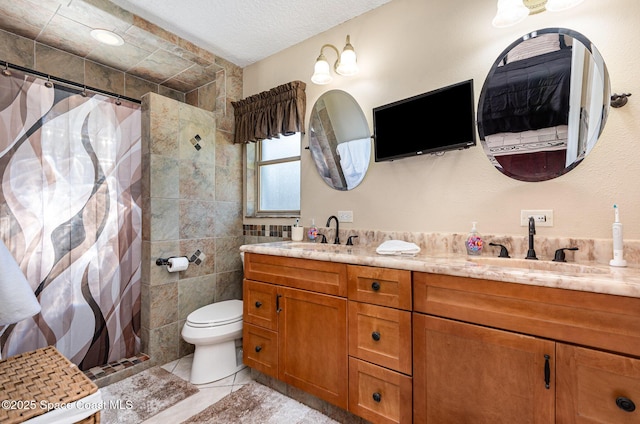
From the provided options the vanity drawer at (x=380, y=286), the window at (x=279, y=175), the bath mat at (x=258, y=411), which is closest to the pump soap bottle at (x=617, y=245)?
the vanity drawer at (x=380, y=286)

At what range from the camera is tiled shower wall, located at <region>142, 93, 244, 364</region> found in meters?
2.36

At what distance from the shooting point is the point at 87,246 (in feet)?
7.33

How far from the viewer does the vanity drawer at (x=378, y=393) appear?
1351 mm

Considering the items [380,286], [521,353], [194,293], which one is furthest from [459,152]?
[194,293]

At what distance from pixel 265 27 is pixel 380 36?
919 mm

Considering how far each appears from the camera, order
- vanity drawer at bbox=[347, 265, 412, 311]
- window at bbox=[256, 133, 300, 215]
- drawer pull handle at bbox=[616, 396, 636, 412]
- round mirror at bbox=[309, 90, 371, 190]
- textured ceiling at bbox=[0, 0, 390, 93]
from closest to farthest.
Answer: drawer pull handle at bbox=[616, 396, 636, 412] < vanity drawer at bbox=[347, 265, 412, 311] < textured ceiling at bbox=[0, 0, 390, 93] < round mirror at bbox=[309, 90, 371, 190] < window at bbox=[256, 133, 300, 215]

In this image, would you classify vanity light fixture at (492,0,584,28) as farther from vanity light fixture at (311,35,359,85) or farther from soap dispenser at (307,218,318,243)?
soap dispenser at (307,218,318,243)

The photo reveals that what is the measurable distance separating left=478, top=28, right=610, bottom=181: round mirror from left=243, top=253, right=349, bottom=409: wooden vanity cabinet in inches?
45.2

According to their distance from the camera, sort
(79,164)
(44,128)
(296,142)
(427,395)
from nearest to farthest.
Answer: (427,395) < (44,128) < (79,164) < (296,142)

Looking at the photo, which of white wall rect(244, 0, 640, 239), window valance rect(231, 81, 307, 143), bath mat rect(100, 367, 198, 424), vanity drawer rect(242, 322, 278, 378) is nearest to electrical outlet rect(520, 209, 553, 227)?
white wall rect(244, 0, 640, 239)

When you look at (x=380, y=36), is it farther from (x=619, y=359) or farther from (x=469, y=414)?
(x=469, y=414)

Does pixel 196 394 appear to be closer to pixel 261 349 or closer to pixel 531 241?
pixel 261 349

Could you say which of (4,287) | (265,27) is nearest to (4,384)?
(4,287)

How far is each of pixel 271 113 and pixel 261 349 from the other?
74.8 inches
